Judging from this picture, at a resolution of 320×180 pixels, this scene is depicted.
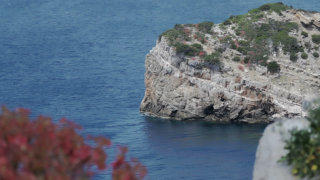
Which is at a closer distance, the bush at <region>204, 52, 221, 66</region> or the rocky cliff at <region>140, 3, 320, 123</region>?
the rocky cliff at <region>140, 3, 320, 123</region>

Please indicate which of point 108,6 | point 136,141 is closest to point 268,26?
point 136,141

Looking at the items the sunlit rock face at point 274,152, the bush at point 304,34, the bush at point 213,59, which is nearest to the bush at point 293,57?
the bush at point 304,34

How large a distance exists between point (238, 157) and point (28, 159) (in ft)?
191

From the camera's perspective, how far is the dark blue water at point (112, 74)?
7656 centimetres

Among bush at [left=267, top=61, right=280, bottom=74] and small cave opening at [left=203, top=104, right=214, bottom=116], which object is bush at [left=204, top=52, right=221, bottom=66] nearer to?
small cave opening at [left=203, top=104, right=214, bottom=116]

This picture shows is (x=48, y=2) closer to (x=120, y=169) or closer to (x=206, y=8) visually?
(x=206, y=8)

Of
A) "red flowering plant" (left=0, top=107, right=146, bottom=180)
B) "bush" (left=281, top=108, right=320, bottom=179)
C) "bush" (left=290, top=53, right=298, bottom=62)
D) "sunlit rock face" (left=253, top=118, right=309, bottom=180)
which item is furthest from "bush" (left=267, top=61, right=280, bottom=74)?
"red flowering plant" (left=0, top=107, right=146, bottom=180)

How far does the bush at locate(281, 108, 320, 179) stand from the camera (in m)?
21.3

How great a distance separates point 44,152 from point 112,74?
96.2 metres

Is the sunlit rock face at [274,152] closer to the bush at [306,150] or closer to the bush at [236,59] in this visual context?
the bush at [306,150]

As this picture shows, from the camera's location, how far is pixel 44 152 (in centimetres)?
1820

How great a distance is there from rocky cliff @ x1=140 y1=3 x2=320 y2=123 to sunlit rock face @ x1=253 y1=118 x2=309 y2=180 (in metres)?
62.1

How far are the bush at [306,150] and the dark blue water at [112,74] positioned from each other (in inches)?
1770

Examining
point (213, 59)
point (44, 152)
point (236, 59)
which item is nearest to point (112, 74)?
point (213, 59)
